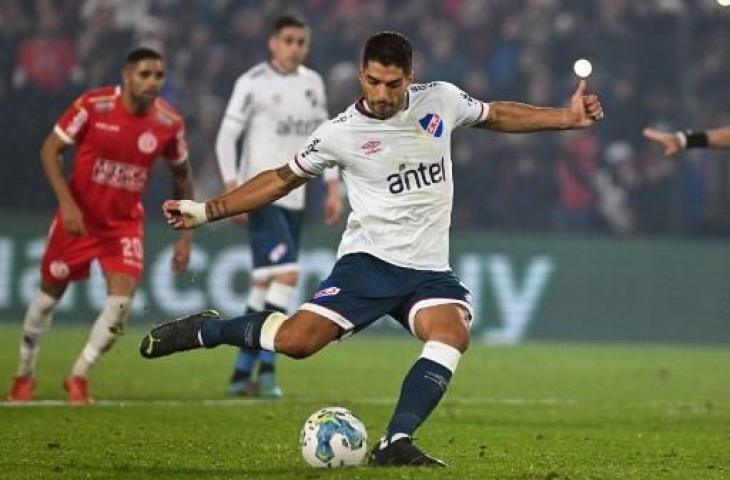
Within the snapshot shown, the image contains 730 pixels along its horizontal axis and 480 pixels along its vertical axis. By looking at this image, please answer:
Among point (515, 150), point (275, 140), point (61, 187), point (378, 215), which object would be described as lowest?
point (378, 215)

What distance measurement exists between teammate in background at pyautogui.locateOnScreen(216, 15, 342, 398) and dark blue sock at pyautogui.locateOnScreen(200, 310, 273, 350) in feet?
14.2

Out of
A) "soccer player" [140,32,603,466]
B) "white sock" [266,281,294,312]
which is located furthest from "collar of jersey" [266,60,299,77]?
"soccer player" [140,32,603,466]

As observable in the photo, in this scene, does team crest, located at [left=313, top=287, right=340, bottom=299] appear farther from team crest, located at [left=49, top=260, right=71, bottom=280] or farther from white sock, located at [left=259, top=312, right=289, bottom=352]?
team crest, located at [left=49, top=260, right=71, bottom=280]

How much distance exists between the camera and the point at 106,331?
11531 millimetres

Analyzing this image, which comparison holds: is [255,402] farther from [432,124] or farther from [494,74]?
[494,74]

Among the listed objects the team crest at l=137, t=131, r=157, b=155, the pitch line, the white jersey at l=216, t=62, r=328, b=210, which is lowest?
the pitch line

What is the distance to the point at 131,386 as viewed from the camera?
1327 centimetres

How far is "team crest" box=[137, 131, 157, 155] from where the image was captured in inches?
460

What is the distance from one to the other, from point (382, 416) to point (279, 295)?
206 centimetres

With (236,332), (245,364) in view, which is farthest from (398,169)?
(245,364)

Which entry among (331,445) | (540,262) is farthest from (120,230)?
(540,262)

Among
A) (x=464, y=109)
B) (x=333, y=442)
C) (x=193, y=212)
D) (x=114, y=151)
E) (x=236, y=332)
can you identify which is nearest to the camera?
(x=333, y=442)

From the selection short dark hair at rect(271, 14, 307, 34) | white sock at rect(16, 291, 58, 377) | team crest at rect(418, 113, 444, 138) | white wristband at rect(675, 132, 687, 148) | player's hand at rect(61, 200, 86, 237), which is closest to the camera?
team crest at rect(418, 113, 444, 138)

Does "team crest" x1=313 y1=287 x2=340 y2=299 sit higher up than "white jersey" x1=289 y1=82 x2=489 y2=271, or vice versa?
"white jersey" x1=289 y1=82 x2=489 y2=271
